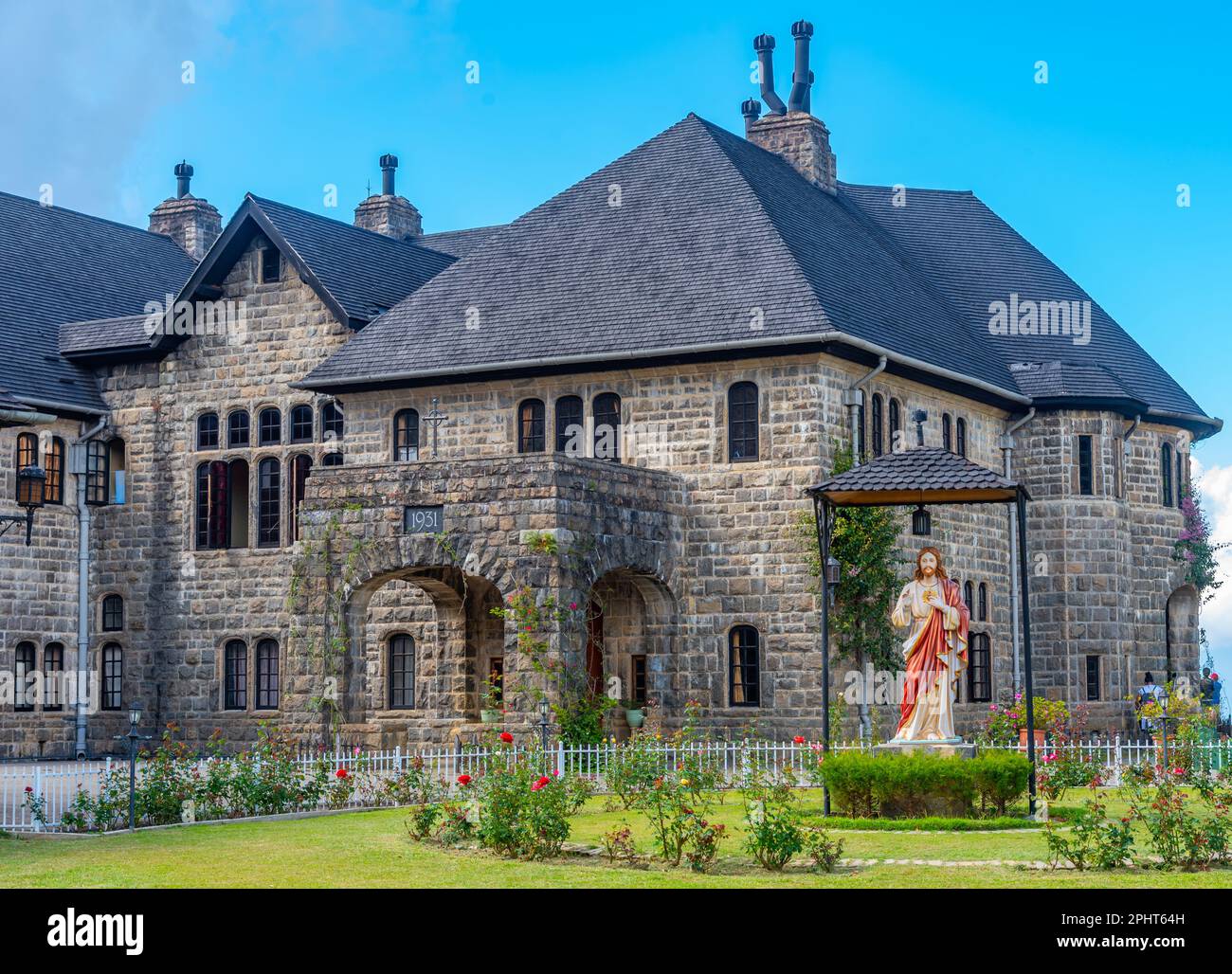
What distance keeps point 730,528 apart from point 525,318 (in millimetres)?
5718

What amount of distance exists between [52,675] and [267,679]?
452cm

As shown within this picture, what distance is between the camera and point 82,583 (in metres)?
37.6

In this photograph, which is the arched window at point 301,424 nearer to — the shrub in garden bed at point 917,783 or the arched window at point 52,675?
the arched window at point 52,675

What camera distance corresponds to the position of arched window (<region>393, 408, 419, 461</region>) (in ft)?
112

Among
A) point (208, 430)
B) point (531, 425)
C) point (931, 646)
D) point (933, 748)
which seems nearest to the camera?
point (933, 748)

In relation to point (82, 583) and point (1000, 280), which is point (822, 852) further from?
point (1000, 280)

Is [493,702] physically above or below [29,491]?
below

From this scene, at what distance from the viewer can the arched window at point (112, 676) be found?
37562mm

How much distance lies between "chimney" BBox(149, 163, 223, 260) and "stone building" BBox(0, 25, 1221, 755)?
13.6 ft

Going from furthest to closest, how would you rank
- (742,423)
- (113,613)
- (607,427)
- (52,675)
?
(113,613)
(52,675)
(607,427)
(742,423)

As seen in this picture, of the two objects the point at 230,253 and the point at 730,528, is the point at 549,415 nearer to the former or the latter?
the point at 730,528

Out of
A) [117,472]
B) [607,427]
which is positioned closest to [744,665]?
[607,427]
